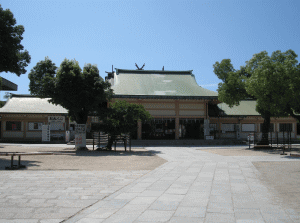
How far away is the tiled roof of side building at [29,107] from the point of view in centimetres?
2870

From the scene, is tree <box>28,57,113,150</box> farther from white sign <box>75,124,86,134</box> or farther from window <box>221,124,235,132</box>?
window <box>221,124,235,132</box>

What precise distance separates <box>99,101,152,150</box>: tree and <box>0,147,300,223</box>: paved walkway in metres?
9.37

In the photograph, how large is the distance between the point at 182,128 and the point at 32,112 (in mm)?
15226

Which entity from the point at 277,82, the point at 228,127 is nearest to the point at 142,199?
the point at 277,82

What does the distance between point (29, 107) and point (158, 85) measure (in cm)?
1390

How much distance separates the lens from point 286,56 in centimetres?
1823

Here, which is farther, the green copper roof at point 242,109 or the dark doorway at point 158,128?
the green copper roof at point 242,109

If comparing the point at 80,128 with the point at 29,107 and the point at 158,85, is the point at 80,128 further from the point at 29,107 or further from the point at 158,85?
the point at 29,107

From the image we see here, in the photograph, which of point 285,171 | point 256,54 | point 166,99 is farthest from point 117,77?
point 285,171

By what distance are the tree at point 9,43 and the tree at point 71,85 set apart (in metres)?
3.54

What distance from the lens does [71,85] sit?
17.2 metres

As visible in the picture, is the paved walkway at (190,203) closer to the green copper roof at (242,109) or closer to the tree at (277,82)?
the tree at (277,82)

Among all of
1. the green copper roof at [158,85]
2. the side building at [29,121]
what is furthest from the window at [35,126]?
the green copper roof at [158,85]

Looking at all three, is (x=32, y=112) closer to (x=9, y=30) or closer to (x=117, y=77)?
(x=117, y=77)
